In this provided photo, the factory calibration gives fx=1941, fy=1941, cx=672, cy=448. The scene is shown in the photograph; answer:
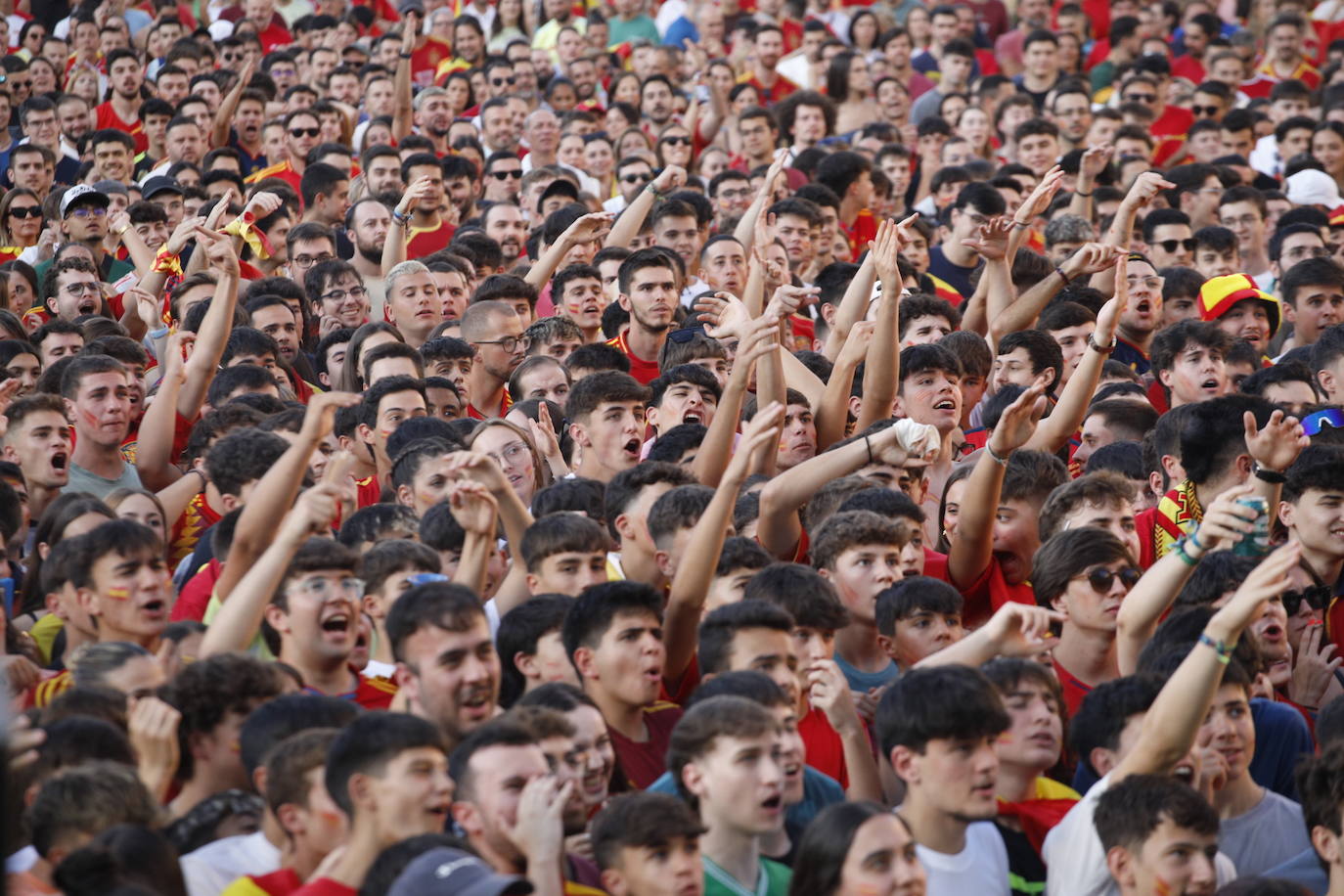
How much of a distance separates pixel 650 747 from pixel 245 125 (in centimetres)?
1014

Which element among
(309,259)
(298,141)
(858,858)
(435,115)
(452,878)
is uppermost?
(452,878)

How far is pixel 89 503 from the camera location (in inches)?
253

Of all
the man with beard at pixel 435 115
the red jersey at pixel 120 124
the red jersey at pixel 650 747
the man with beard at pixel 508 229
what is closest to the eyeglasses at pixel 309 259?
the man with beard at pixel 508 229

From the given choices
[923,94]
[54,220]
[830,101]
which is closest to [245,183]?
[54,220]

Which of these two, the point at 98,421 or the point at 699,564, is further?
the point at 98,421

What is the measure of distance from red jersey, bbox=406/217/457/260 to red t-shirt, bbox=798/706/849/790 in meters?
6.54

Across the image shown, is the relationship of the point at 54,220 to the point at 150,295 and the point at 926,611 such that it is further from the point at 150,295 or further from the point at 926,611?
the point at 926,611

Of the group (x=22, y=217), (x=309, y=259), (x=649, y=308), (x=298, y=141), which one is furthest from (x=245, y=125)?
(x=649, y=308)

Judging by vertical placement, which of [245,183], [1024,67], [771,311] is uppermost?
[771,311]

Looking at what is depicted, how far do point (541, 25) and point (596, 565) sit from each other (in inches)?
528

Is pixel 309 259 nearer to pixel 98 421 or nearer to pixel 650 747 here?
pixel 98 421

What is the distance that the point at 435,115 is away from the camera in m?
15.0

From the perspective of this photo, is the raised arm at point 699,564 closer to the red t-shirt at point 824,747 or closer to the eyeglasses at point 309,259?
the red t-shirt at point 824,747

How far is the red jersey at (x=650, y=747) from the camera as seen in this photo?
535 centimetres
